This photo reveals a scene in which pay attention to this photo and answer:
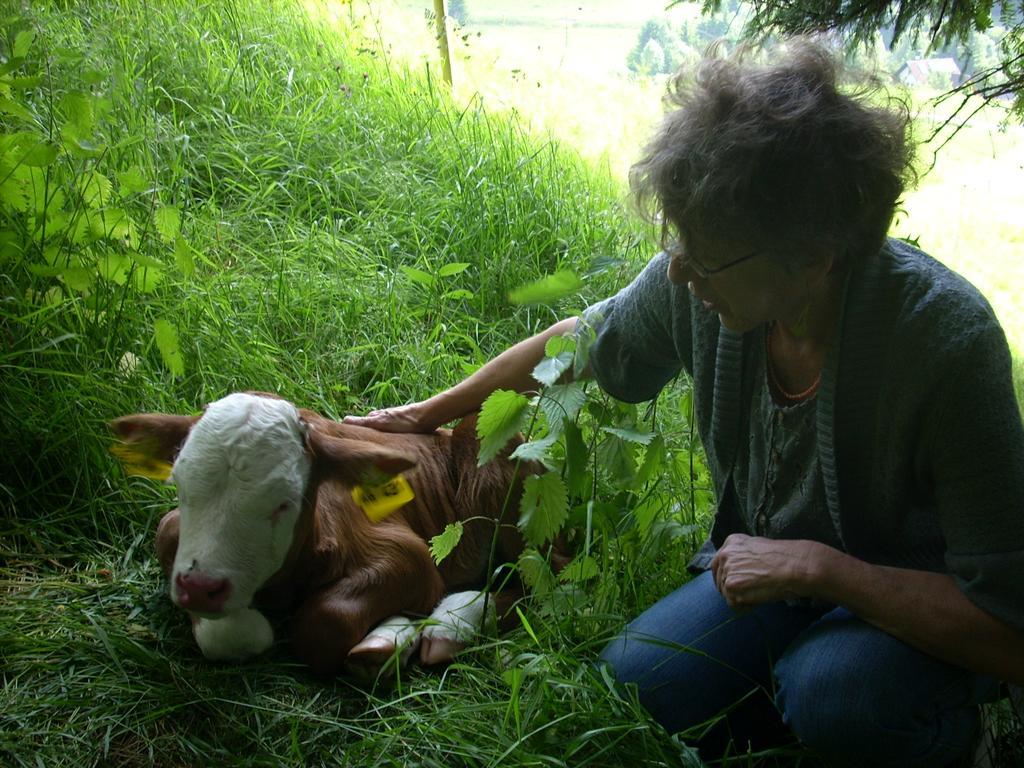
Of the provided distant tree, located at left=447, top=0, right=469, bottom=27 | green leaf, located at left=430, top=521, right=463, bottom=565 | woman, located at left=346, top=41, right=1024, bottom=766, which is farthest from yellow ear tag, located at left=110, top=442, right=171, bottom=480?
distant tree, located at left=447, top=0, right=469, bottom=27

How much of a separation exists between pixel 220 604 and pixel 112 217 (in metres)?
1.52

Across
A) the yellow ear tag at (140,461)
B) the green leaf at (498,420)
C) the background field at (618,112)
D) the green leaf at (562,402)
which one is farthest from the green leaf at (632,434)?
the background field at (618,112)

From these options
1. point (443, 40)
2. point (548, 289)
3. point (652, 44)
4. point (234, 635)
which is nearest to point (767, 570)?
point (548, 289)

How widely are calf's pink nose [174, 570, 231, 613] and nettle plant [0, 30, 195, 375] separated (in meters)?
0.95

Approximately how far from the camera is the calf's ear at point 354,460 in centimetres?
232

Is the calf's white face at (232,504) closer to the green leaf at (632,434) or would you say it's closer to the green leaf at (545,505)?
the green leaf at (545,505)

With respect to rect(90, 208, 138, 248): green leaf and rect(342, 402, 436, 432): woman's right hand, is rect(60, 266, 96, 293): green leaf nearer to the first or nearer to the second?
rect(90, 208, 138, 248): green leaf

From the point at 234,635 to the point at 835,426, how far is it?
4.65ft

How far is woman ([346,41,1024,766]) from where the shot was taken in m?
1.74

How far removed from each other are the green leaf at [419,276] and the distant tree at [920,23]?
53.8 inches

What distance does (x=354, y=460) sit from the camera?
2324 millimetres

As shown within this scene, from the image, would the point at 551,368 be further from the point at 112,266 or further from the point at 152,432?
the point at 112,266

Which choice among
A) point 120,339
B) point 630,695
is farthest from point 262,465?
point 120,339

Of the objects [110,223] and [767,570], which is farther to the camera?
[110,223]
